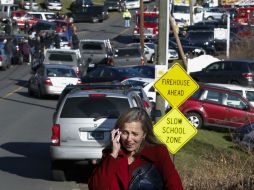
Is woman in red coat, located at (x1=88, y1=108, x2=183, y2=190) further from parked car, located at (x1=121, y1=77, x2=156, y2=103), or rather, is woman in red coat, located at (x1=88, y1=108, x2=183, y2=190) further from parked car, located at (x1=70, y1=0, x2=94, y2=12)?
parked car, located at (x1=70, y1=0, x2=94, y2=12)

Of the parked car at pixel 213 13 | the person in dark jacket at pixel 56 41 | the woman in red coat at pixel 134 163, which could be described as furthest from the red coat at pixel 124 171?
the parked car at pixel 213 13

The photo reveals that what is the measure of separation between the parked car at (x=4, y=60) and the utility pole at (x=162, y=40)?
27407mm

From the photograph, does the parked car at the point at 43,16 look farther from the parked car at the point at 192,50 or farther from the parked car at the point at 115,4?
the parked car at the point at 192,50

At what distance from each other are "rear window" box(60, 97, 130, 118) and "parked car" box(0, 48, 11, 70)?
28920 millimetres

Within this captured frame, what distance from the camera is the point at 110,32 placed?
230 feet

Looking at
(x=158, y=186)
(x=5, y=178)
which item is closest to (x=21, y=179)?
(x=5, y=178)

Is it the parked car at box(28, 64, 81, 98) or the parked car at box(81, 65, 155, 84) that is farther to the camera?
the parked car at box(28, 64, 81, 98)

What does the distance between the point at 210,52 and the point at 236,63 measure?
1537cm

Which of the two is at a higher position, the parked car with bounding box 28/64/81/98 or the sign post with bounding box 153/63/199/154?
the sign post with bounding box 153/63/199/154

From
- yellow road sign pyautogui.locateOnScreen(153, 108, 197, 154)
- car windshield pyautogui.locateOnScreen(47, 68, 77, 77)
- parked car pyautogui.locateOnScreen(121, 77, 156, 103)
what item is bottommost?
car windshield pyautogui.locateOnScreen(47, 68, 77, 77)

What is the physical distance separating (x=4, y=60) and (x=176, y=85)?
3067 cm

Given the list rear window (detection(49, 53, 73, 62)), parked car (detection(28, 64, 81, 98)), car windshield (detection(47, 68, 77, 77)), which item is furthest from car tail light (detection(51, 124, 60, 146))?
rear window (detection(49, 53, 73, 62))

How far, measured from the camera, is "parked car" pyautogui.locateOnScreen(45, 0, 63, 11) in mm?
81500

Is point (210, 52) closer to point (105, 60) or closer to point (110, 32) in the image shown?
point (105, 60)
